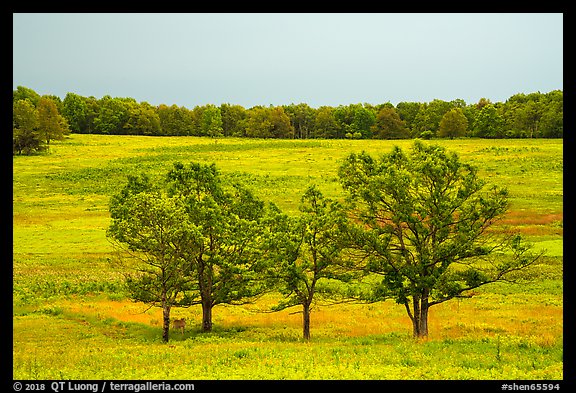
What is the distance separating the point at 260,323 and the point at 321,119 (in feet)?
450

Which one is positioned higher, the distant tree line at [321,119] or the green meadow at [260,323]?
the distant tree line at [321,119]

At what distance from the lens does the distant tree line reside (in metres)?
138

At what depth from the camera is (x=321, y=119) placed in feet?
542

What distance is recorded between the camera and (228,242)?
1131 inches

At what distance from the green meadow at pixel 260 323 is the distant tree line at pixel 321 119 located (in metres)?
55.8

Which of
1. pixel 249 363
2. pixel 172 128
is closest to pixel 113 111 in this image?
pixel 172 128

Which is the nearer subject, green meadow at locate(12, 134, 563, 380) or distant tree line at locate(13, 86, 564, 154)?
green meadow at locate(12, 134, 563, 380)

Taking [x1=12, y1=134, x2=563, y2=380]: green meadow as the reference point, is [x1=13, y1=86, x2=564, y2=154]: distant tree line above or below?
above

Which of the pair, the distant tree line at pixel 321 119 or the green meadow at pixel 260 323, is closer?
the green meadow at pixel 260 323

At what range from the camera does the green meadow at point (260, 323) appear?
16248 millimetres

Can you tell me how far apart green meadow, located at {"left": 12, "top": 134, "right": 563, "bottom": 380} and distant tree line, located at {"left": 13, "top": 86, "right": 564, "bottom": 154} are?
55.8m

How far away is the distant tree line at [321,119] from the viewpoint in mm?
137500
